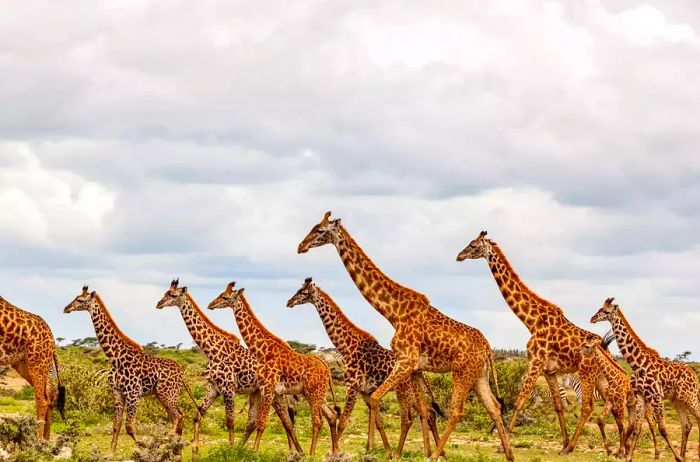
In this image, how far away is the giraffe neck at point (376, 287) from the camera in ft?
62.3

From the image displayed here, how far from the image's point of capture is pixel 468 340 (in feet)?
60.4

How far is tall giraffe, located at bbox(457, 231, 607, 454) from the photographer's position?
2061 centimetres

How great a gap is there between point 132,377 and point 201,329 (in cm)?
165

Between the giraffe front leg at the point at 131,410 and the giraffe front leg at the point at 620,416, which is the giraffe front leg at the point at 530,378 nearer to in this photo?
the giraffe front leg at the point at 620,416

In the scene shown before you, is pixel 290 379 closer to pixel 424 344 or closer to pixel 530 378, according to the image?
pixel 424 344

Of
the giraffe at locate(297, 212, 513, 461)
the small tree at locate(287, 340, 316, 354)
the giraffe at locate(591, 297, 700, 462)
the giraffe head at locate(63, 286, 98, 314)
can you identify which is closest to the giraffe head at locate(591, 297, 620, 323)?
the giraffe at locate(591, 297, 700, 462)

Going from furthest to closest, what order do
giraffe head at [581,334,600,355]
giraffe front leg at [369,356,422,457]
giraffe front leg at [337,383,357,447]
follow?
giraffe head at [581,334,600,355]
giraffe front leg at [337,383,357,447]
giraffe front leg at [369,356,422,457]

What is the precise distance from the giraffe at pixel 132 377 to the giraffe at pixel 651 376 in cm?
862

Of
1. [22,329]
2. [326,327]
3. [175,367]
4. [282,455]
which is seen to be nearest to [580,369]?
[326,327]

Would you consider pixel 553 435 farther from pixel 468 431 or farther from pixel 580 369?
pixel 580 369

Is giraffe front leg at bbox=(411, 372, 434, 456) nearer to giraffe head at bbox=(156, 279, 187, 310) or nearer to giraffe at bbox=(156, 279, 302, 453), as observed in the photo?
giraffe at bbox=(156, 279, 302, 453)

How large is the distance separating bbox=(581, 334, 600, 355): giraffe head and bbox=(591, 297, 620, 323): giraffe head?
2.33ft

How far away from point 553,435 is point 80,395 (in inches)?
489

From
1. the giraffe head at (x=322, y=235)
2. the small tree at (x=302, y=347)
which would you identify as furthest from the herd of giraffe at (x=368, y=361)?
the small tree at (x=302, y=347)
